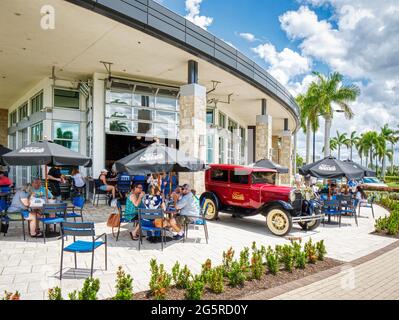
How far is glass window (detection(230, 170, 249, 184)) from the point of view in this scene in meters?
9.20

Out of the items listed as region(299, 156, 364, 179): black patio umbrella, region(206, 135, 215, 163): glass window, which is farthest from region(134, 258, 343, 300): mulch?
region(206, 135, 215, 163): glass window

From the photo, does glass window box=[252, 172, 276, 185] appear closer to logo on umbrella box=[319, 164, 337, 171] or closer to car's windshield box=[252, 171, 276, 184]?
car's windshield box=[252, 171, 276, 184]

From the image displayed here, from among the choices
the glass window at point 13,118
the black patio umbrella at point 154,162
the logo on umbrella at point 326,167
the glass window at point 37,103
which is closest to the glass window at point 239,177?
the black patio umbrella at point 154,162

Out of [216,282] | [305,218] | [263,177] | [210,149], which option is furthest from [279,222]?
[210,149]

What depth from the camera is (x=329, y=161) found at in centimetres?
1091

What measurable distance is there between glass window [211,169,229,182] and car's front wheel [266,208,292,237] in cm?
189

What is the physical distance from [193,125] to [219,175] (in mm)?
2835

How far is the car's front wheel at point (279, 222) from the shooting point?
812 cm

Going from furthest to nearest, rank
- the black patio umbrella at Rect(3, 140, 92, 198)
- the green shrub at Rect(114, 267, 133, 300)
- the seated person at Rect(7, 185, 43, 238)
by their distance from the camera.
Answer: the seated person at Rect(7, 185, 43, 238), the black patio umbrella at Rect(3, 140, 92, 198), the green shrub at Rect(114, 267, 133, 300)

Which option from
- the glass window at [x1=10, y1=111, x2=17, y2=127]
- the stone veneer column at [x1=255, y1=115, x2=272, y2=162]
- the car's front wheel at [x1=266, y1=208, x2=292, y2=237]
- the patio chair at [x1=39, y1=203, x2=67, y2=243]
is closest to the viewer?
the patio chair at [x1=39, y1=203, x2=67, y2=243]

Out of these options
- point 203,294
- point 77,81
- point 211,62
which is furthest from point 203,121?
point 203,294

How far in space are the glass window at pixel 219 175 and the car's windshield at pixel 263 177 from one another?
37.0 inches

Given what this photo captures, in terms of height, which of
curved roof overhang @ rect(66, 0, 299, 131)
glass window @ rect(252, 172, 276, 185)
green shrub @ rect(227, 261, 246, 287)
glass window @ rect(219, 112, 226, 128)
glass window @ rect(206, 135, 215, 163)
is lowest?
green shrub @ rect(227, 261, 246, 287)

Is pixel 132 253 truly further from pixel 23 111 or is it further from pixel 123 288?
pixel 23 111
